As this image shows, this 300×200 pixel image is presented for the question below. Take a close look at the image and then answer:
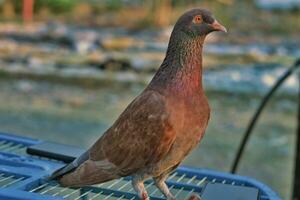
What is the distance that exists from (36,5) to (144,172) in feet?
23.8

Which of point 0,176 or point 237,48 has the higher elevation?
point 0,176

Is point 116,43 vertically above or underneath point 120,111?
above

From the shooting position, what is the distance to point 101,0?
7652mm

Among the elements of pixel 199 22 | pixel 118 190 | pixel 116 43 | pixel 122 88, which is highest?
pixel 199 22

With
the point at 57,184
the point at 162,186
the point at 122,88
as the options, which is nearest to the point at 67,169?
the point at 57,184

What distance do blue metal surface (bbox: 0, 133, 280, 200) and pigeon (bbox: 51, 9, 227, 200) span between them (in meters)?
0.05

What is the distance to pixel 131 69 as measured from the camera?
6164mm

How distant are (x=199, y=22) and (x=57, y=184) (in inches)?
13.4

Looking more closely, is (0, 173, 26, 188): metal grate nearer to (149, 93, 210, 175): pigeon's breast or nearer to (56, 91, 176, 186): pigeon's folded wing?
(56, 91, 176, 186): pigeon's folded wing

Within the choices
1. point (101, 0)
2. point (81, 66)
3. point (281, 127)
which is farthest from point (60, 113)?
point (101, 0)

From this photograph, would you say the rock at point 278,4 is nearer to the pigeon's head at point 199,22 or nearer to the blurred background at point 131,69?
the blurred background at point 131,69

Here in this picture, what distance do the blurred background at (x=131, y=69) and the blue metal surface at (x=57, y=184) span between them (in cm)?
172

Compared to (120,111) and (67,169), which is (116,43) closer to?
(120,111)

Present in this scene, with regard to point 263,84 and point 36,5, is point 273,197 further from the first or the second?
point 36,5
